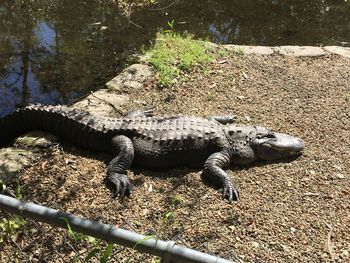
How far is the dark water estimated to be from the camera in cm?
712

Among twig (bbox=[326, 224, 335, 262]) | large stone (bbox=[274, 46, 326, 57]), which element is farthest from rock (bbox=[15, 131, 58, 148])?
large stone (bbox=[274, 46, 326, 57])

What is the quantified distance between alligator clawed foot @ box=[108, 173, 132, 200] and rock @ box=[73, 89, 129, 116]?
1.42 metres

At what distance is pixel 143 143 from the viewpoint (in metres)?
4.82

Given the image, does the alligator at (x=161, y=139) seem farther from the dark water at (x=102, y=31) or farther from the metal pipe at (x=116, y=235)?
the metal pipe at (x=116, y=235)

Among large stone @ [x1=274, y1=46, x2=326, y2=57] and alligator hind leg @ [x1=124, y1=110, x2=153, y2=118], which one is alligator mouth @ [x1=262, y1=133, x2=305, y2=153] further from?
large stone @ [x1=274, y1=46, x2=326, y2=57]

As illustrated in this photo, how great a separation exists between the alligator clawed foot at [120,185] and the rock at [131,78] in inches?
84.1

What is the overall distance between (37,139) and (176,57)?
294 centimetres

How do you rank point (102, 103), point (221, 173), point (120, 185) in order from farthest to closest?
point (102, 103)
point (221, 173)
point (120, 185)

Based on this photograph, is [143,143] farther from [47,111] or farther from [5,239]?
[5,239]

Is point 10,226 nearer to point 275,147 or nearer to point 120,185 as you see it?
point 120,185

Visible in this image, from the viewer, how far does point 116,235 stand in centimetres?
238

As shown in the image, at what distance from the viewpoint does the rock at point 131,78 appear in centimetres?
646

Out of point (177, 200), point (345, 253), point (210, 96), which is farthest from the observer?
point (210, 96)

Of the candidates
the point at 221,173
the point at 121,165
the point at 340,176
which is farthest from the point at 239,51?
the point at 121,165
